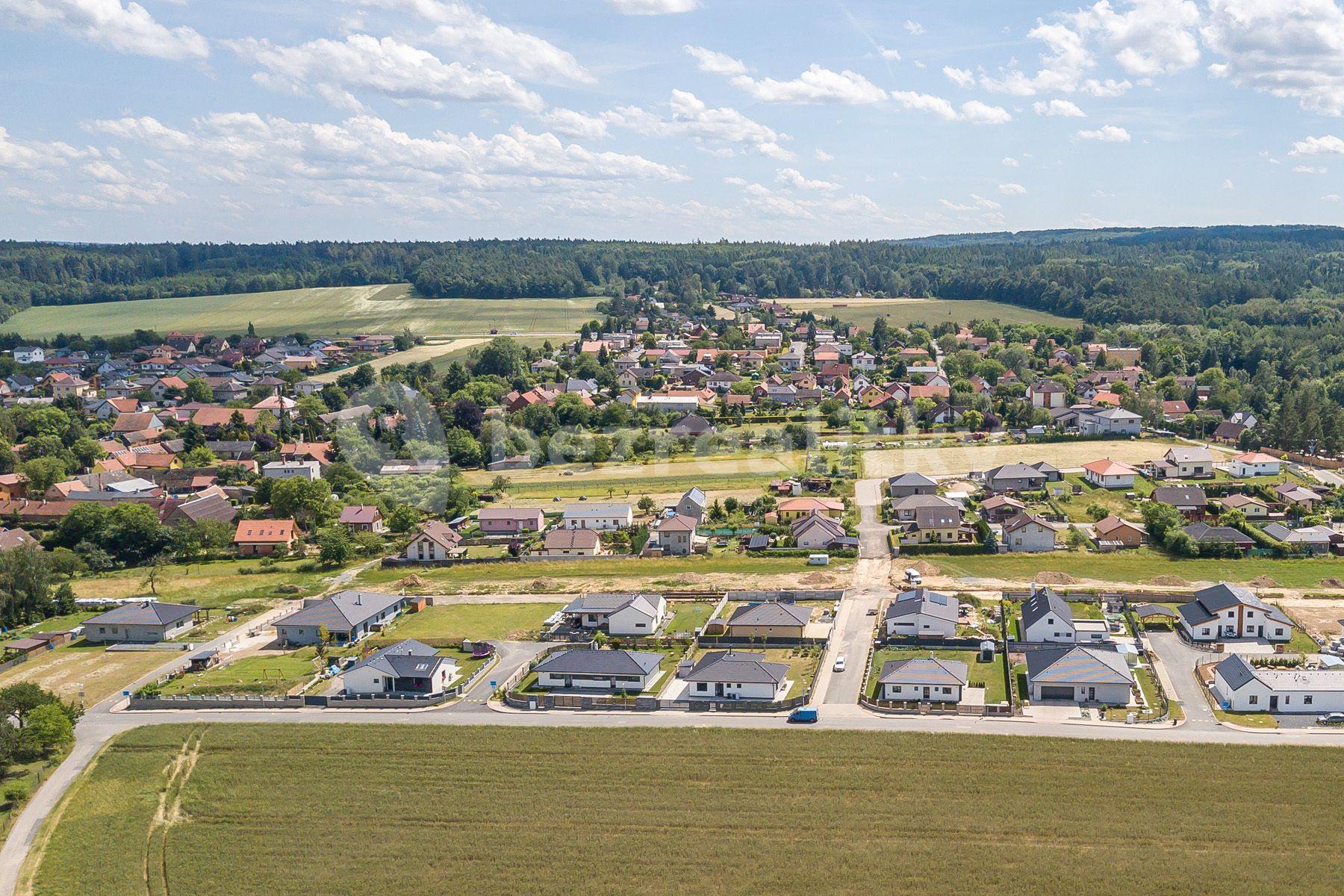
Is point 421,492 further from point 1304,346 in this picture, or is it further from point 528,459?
point 1304,346

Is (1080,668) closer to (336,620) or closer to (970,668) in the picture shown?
(970,668)

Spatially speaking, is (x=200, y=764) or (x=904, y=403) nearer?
(x=200, y=764)

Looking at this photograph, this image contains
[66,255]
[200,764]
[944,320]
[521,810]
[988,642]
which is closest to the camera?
[521,810]

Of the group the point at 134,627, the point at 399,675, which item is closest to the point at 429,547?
the point at 134,627

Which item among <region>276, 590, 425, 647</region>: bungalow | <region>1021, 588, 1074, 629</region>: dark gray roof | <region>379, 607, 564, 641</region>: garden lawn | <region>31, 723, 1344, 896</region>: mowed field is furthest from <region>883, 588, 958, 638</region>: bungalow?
<region>276, 590, 425, 647</region>: bungalow

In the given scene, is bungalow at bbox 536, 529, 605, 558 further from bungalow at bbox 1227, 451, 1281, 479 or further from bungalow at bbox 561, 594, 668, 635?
bungalow at bbox 1227, 451, 1281, 479

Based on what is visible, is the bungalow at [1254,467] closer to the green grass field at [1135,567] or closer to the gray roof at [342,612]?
the green grass field at [1135,567]

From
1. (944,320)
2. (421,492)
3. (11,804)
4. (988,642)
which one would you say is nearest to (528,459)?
(421,492)
